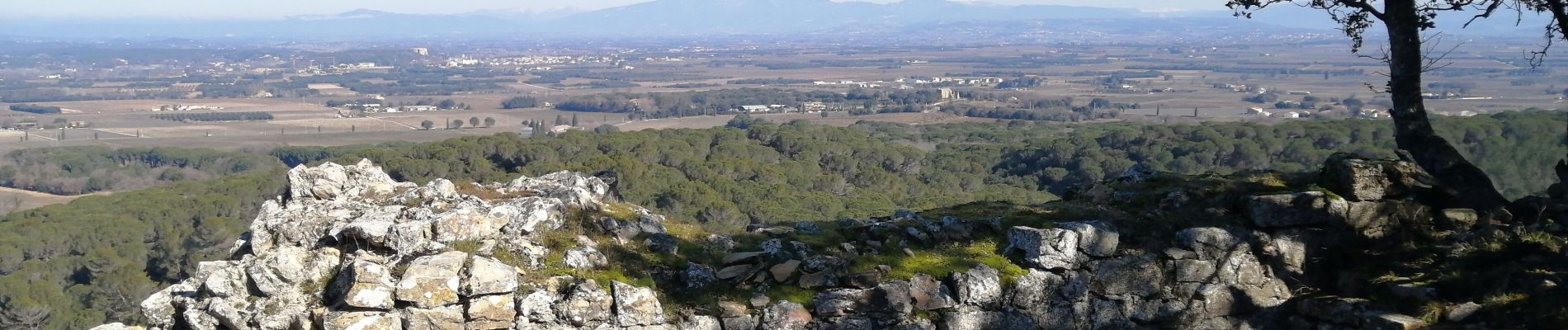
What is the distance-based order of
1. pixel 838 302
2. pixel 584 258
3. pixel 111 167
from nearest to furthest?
pixel 838 302, pixel 584 258, pixel 111 167

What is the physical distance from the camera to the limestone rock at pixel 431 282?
9.73 m

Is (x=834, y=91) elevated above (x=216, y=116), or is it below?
above

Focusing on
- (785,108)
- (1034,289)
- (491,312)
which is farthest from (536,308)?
(785,108)

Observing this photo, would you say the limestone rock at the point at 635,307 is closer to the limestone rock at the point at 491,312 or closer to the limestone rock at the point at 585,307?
the limestone rock at the point at 585,307

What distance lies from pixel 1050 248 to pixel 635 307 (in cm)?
479

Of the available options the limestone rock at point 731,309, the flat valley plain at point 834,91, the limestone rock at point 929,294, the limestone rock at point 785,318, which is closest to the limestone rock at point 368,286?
the limestone rock at point 731,309

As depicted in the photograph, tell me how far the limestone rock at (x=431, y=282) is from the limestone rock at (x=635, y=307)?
1.61 metres

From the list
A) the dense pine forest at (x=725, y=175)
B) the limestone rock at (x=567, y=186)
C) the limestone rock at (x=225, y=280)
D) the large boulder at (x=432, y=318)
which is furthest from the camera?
the dense pine forest at (x=725, y=175)

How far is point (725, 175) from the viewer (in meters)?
37.6

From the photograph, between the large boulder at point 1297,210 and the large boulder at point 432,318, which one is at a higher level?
the large boulder at point 1297,210

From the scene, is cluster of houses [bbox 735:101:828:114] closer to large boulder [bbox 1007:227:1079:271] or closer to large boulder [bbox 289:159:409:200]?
large boulder [bbox 289:159:409:200]

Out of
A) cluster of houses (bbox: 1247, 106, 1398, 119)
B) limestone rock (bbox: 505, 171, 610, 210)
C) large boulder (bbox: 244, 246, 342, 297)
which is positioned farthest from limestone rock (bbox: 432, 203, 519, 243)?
cluster of houses (bbox: 1247, 106, 1398, 119)

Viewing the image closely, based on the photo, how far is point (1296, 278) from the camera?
11.6 metres

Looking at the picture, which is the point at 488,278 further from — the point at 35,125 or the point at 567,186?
the point at 35,125
